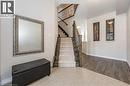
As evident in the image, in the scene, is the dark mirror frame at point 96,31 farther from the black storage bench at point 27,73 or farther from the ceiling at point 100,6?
the black storage bench at point 27,73

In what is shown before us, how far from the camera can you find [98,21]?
9.51 metres

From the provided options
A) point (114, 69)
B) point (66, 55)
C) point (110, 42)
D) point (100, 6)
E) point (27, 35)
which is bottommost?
point (114, 69)

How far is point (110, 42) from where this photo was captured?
28.1 ft

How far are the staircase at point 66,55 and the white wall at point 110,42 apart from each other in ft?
7.06

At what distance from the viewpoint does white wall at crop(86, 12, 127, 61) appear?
25.0ft

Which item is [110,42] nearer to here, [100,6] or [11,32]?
[100,6]

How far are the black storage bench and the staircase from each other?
1872 mm

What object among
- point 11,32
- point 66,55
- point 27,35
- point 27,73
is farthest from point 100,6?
point 27,73

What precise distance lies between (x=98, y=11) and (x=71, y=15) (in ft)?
11.7

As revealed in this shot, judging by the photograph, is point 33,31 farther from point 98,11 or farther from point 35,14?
point 98,11

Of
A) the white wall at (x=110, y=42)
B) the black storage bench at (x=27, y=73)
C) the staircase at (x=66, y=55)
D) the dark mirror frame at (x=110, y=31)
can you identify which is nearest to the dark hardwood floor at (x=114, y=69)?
the staircase at (x=66, y=55)

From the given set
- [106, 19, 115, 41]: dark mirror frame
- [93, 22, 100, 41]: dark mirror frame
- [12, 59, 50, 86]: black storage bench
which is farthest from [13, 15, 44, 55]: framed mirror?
[93, 22, 100, 41]: dark mirror frame

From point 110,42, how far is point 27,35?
543 cm

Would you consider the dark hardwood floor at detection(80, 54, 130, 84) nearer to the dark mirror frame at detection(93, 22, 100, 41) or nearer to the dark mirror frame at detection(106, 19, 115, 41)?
the dark mirror frame at detection(106, 19, 115, 41)
